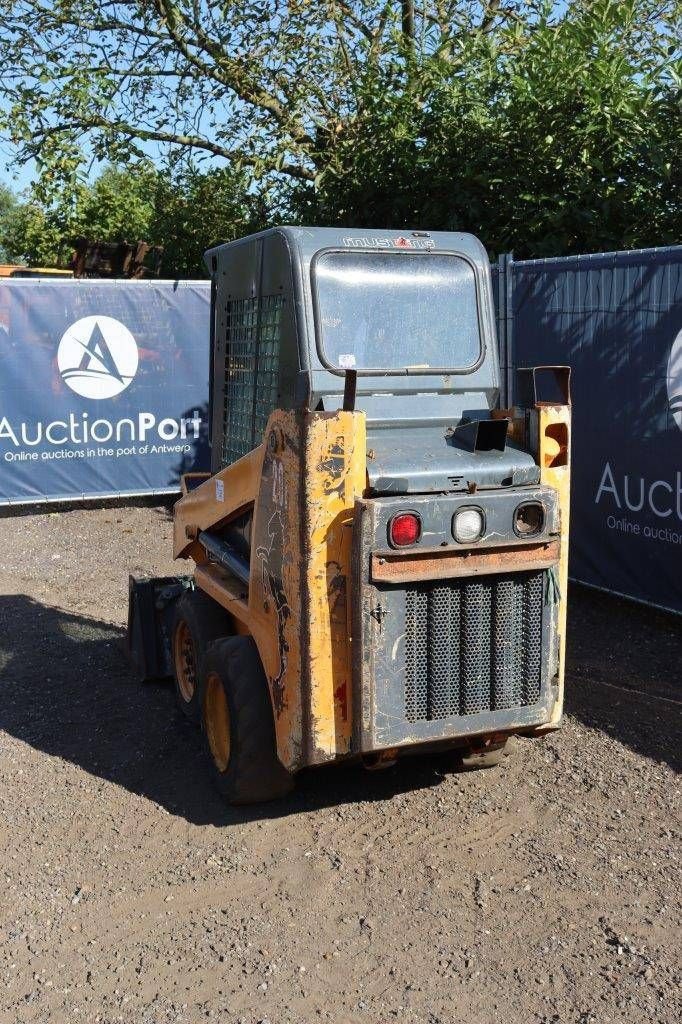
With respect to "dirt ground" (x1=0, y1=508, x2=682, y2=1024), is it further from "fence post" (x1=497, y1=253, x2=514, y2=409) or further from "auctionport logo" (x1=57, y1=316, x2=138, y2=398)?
"auctionport logo" (x1=57, y1=316, x2=138, y2=398)

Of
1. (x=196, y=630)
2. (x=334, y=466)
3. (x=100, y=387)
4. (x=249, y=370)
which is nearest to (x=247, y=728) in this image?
(x=196, y=630)

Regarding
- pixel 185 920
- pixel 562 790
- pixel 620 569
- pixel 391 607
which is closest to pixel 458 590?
pixel 391 607

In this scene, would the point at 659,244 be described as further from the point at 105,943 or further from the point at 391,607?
the point at 105,943

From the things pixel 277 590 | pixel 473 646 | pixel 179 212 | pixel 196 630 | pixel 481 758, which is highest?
pixel 179 212

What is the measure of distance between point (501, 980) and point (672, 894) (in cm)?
100

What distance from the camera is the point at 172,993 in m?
3.84

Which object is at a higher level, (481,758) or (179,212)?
(179,212)

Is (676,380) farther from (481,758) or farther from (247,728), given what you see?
(247,728)

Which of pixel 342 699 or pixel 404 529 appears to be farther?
pixel 342 699

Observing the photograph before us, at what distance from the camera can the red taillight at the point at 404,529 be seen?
434cm

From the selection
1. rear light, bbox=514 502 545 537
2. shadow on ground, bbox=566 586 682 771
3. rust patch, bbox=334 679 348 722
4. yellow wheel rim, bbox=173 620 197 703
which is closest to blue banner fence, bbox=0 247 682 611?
shadow on ground, bbox=566 586 682 771

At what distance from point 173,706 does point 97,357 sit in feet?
20.4

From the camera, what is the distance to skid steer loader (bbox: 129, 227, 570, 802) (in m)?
4.41

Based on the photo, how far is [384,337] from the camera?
16.5ft
